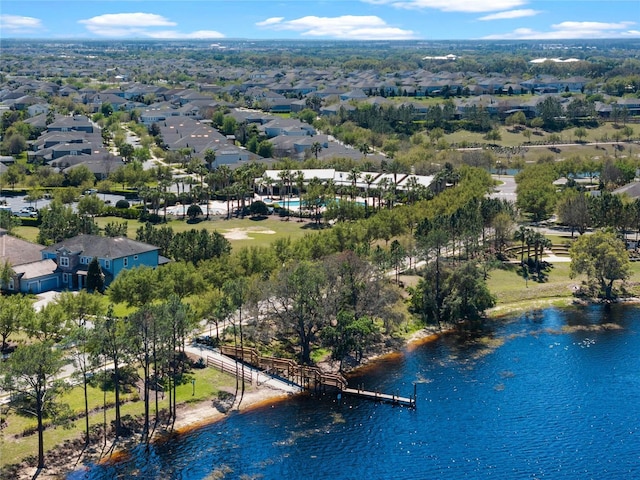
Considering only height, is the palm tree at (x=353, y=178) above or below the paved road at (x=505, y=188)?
above

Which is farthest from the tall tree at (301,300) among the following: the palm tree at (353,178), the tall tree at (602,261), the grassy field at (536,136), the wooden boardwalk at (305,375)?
the grassy field at (536,136)

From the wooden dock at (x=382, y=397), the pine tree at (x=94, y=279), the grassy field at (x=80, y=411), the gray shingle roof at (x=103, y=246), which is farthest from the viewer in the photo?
the gray shingle roof at (x=103, y=246)

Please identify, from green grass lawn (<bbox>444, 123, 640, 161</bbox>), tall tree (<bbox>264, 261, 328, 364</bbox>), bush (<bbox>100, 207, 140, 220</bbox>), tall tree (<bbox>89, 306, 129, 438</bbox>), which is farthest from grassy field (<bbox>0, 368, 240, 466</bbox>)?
green grass lawn (<bbox>444, 123, 640, 161</bbox>)

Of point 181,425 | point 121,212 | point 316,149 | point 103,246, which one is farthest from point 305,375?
point 316,149

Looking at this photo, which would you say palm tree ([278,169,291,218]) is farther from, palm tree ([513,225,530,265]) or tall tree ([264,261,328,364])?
tall tree ([264,261,328,364])

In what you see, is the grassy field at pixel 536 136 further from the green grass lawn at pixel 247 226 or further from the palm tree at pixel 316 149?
the green grass lawn at pixel 247 226

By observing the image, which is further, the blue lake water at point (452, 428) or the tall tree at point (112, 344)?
the tall tree at point (112, 344)
